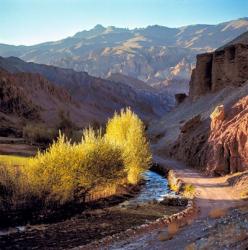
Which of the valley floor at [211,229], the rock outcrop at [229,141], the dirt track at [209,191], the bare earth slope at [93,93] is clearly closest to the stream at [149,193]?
the dirt track at [209,191]

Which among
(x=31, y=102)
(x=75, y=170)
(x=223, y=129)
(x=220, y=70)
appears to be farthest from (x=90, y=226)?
(x=31, y=102)

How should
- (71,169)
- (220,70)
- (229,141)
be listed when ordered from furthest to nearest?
(220,70) → (229,141) → (71,169)

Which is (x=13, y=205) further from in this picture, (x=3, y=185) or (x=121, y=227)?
(x=121, y=227)

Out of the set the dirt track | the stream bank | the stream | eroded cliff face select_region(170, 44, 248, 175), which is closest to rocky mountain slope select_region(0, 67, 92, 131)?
eroded cliff face select_region(170, 44, 248, 175)

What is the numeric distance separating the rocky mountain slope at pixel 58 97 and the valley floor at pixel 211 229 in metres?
66.7

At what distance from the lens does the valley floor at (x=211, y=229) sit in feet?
67.9

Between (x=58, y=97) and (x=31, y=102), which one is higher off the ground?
(x=58, y=97)

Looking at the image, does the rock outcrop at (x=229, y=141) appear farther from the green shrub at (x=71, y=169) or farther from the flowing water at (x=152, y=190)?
the green shrub at (x=71, y=169)

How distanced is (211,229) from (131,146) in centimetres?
2522

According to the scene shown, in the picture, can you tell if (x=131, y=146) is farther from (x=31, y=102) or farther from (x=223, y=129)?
(x=31, y=102)

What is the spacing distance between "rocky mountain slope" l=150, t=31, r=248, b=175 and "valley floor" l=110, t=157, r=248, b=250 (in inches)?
183

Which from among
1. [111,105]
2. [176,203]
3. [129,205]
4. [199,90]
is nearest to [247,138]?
[176,203]

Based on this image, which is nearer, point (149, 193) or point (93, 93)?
point (149, 193)

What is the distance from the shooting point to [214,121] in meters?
52.5
